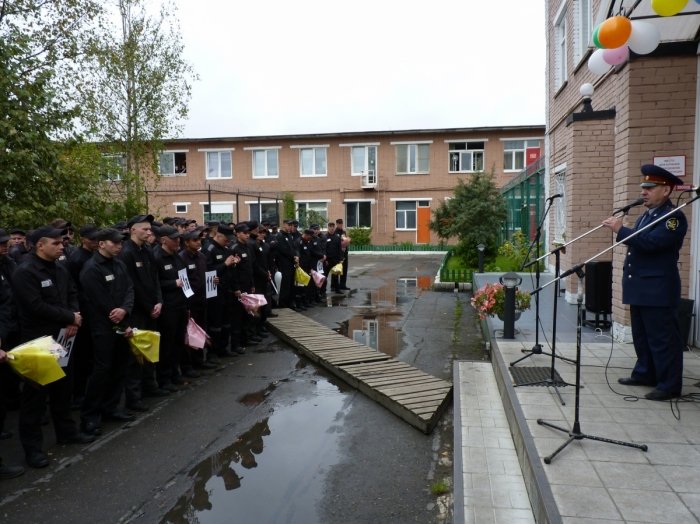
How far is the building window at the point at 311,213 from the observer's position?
34.4 meters

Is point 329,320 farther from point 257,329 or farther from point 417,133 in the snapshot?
point 417,133

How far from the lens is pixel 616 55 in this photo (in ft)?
20.9

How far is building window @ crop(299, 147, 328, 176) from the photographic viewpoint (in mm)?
35688

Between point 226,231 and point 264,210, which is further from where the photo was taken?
point 264,210

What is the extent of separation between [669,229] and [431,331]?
19.5ft

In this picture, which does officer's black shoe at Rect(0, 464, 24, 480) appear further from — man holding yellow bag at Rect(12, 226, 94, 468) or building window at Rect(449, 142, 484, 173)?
building window at Rect(449, 142, 484, 173)

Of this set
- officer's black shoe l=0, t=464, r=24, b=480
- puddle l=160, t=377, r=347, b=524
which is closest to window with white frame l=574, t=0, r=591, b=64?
puddle l=160, t=377, r=347, b=524

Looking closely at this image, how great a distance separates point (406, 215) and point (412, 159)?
3537 mm

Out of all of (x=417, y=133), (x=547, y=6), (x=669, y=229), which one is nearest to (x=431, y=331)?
(x=669, y=229)

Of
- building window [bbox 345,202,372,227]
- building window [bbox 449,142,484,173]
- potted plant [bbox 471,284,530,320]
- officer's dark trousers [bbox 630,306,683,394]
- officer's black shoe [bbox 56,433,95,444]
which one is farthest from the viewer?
building window [bbox 345,202,372,227]

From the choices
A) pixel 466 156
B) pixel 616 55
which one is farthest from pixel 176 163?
pixel 616 55

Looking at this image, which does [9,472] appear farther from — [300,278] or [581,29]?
[581,29]

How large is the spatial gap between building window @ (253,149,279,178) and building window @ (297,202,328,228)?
278 centimetres

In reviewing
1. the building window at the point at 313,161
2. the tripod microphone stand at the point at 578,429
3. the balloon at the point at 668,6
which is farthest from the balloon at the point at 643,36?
the building window at the point at 313,161
